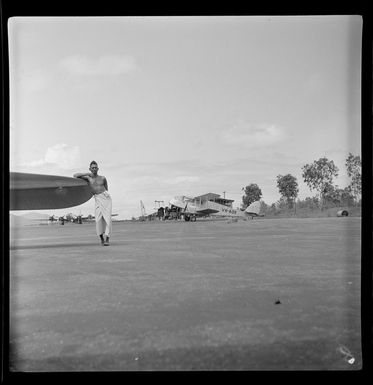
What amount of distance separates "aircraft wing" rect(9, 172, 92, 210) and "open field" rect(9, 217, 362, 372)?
0.82 feet

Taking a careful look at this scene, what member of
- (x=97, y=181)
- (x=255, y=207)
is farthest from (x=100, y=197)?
(x=255, y=207)

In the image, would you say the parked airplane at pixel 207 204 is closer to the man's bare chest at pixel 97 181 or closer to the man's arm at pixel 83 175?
the man's bare chest at pixel 97 181

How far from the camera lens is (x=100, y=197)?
10.4 ft

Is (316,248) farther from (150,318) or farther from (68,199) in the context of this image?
(68,199)

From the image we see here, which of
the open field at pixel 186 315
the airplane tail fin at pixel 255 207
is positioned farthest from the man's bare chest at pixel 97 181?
the airplane tail fin at pixel 255 207

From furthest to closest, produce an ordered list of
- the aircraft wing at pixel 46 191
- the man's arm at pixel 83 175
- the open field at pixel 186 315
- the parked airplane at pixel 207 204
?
the parked airplane at pixel 207 204 < the man's arm at pixel 83 175 < the aircraft wing at pixel 46 191 < the open field at pixel 186 315

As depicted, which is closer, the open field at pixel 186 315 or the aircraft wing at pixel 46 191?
the open field at pixel 186 315

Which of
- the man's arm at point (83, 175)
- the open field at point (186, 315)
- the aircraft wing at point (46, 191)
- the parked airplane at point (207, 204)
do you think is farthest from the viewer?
the parked airplane at point (207, 204)

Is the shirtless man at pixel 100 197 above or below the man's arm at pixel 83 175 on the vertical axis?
below

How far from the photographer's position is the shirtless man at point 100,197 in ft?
8.77

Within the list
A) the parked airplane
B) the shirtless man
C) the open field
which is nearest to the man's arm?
the shirtless man

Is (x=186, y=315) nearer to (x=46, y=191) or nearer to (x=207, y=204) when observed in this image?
(x=46, y=191)

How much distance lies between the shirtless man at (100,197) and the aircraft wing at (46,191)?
0.23 feet
